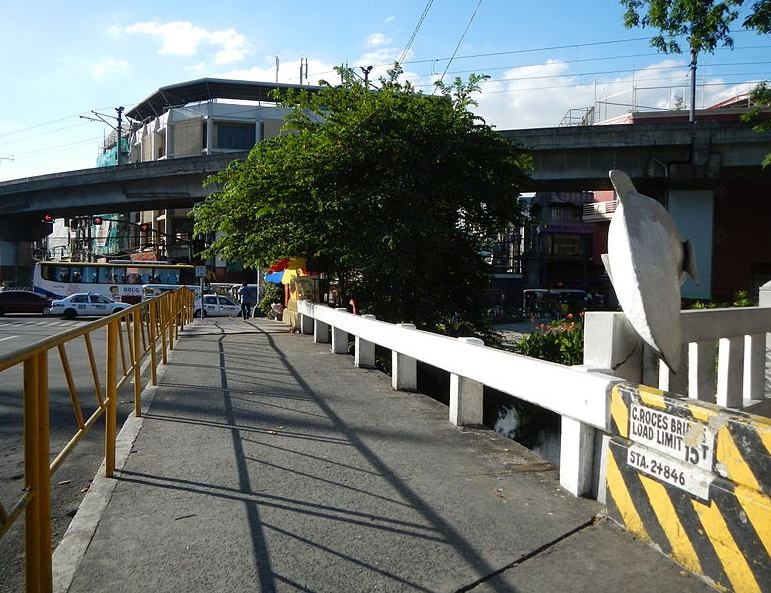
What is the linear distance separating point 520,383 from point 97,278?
4424 cm

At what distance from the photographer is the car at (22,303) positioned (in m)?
38.6

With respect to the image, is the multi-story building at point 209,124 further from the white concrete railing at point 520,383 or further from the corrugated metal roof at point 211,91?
the white concrete railing at point 520,383

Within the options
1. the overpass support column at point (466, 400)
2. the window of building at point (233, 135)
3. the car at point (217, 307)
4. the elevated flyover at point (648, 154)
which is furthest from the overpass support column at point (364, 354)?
the window of building at point (233, 135)

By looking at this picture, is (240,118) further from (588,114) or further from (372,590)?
(372,590)

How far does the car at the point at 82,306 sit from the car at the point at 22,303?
2240mm

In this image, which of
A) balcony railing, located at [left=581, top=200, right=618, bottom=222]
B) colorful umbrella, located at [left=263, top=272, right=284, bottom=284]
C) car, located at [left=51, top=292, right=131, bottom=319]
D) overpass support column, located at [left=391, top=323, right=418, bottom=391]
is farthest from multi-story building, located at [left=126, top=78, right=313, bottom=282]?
overpass support column, located at [left=391, top=323, right=418, bottom=391]

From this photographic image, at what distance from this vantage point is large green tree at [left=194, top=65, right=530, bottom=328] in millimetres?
14070

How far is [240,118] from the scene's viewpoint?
65188 mm

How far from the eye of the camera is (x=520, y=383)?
5.49 m

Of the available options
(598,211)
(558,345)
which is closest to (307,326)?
(558,345)

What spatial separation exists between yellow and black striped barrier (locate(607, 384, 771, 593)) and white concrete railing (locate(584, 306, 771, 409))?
0.88 metres

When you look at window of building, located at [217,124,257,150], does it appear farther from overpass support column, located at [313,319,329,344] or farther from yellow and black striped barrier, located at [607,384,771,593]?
yellow and black striped barrier, located at [607,384,771,593]

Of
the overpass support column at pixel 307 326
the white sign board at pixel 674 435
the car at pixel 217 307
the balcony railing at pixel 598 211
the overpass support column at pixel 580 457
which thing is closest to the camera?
the white sign board at pixel 674 435

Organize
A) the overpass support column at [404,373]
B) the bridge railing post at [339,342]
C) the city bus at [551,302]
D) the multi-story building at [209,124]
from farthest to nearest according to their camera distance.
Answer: the multi-story building at [209,124] → the city bus at [551,302] → the bridge railing post at [339,342] → the overpass support column at [404,373]
